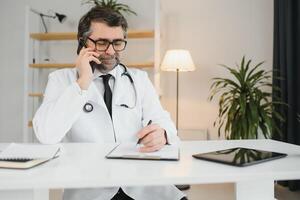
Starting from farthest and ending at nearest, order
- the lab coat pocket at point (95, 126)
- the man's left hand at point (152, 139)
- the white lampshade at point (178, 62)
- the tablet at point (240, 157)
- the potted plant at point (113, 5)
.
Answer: the potted plant at point (113, 5) → the white lampshade at point (178, 62) → the lab coat pocket at point (95, 126) → the man's left hand at point (152, 139) → the tablet at point (240, 157)

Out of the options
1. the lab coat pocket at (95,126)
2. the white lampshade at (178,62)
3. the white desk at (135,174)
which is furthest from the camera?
the white lampshade at (178,62)

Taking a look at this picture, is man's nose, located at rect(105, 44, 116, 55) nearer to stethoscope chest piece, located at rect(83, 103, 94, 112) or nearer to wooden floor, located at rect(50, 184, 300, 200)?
stethoscope chest piece, located at rect(83, 103, 94, 112)

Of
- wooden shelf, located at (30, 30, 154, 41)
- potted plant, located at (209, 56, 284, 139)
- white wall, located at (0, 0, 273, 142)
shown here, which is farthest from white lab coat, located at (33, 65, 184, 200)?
white wall, located at (0, 0, 273, 142)

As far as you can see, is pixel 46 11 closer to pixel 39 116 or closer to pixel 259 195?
pixel 39 116

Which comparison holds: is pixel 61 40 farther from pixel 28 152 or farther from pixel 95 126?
pixel 28 152

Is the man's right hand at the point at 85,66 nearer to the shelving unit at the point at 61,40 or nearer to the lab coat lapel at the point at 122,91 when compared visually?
the lab coat lapel at the point at 122,91

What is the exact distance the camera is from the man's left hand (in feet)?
3.23

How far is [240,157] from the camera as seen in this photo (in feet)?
2.81

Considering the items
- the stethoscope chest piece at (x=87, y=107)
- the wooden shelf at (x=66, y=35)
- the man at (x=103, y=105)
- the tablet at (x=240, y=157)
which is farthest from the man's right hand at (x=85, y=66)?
the wooden shelf at (x=66, y=35)

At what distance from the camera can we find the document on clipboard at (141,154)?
88 centimetres

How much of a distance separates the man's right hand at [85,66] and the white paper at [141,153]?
0.99 feet

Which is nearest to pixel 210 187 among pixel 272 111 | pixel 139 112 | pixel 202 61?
pixel 272 111

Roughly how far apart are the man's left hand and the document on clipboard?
0.02 m

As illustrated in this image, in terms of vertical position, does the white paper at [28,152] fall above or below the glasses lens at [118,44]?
below
